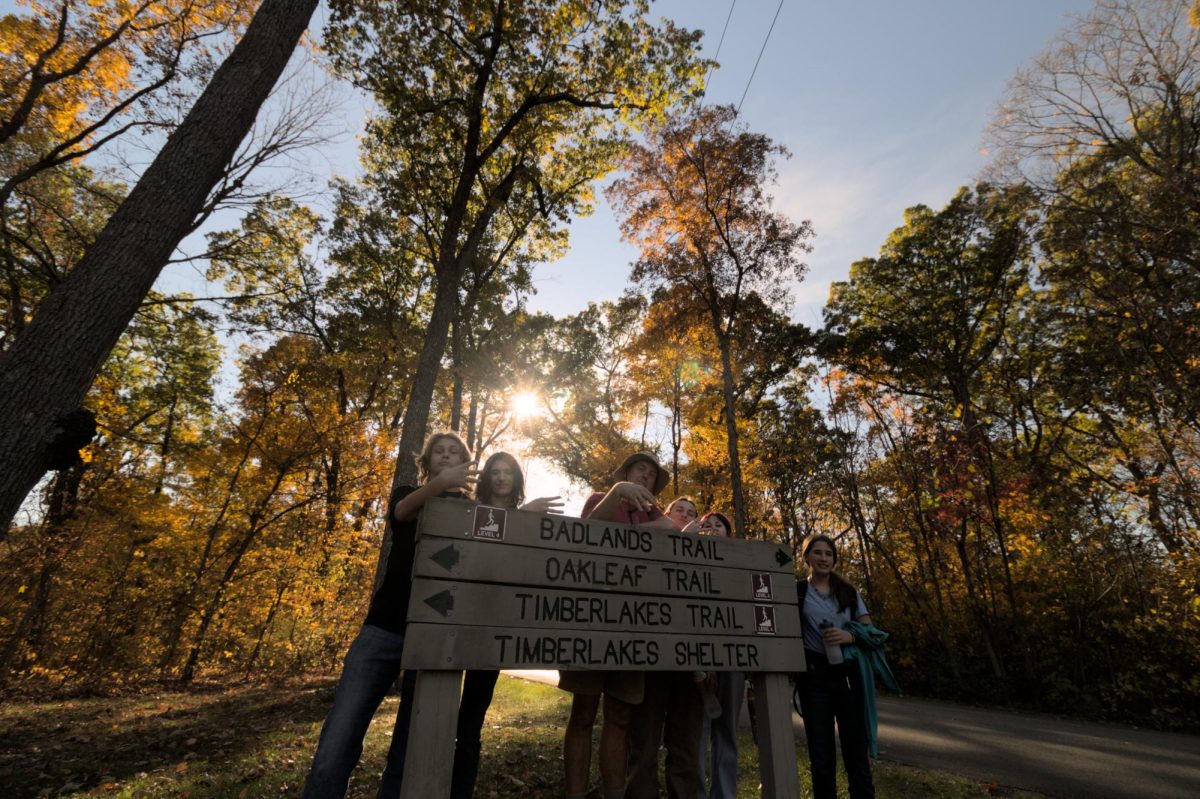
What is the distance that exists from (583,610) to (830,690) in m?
2.50

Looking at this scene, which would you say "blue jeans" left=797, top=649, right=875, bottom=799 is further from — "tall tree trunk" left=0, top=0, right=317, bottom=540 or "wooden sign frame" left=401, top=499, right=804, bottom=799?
"tall tree trunk" left=0, top=0, right=317, bottom=540

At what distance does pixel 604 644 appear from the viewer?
8.39ft

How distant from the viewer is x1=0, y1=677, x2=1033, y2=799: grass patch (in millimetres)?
3912

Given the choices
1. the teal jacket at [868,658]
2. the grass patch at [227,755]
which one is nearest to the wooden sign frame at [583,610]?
the teal jacket at [868,658]

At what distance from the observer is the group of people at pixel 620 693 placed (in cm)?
257

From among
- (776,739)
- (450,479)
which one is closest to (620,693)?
(776,739)

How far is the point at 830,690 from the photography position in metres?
3.78

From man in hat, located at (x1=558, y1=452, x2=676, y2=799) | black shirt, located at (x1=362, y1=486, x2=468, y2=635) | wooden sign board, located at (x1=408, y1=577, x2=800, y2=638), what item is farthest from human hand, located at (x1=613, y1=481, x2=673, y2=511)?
black shirt, located at (x1=362, y1=486, x2=468, y2=635)

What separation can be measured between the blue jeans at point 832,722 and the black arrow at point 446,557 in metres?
2.83

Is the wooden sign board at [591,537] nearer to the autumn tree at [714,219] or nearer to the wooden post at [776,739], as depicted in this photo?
the wooden post at [776,739]

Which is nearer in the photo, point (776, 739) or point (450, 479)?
point (450, 479)

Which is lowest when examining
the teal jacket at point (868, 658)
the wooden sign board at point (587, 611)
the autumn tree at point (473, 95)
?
the teal jacket at point (868, 658)

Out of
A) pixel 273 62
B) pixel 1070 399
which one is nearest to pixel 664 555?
pixel 273 62

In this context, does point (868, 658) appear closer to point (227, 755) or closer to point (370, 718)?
point (370, 718)
